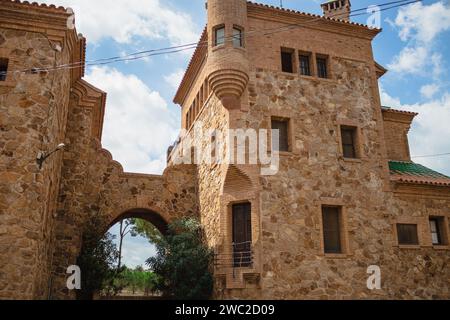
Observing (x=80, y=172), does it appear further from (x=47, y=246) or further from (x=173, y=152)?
(x=173, y=152)

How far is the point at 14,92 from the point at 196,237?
8.73m

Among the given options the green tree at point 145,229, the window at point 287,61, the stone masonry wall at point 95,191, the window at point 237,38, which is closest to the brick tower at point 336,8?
the window at point 287,61

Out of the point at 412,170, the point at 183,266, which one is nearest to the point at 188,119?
the point at 183,266

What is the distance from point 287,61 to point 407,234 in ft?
28.3

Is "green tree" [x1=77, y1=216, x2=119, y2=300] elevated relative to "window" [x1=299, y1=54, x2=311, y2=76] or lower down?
lower down

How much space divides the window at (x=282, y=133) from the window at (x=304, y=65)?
8.33 feet

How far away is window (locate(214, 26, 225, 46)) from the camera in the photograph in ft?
55.6

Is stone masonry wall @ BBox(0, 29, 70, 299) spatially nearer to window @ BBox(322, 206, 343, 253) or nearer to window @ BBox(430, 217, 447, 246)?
window @ BBox(322, 206, 343, 253)

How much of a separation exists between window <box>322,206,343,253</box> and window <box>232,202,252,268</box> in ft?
9.60

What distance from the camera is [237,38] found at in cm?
1695

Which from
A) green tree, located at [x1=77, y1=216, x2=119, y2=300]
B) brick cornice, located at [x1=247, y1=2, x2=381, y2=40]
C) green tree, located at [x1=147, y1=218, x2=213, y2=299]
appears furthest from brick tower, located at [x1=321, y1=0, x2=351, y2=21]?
green tree, located at [x1=77, y1=216, x2=119, y2=300]

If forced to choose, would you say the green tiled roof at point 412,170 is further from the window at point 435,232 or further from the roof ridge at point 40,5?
the roof ridge at point 40,5

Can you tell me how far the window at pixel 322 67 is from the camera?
1848 cm

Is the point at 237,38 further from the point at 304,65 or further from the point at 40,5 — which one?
the point at 40,5
